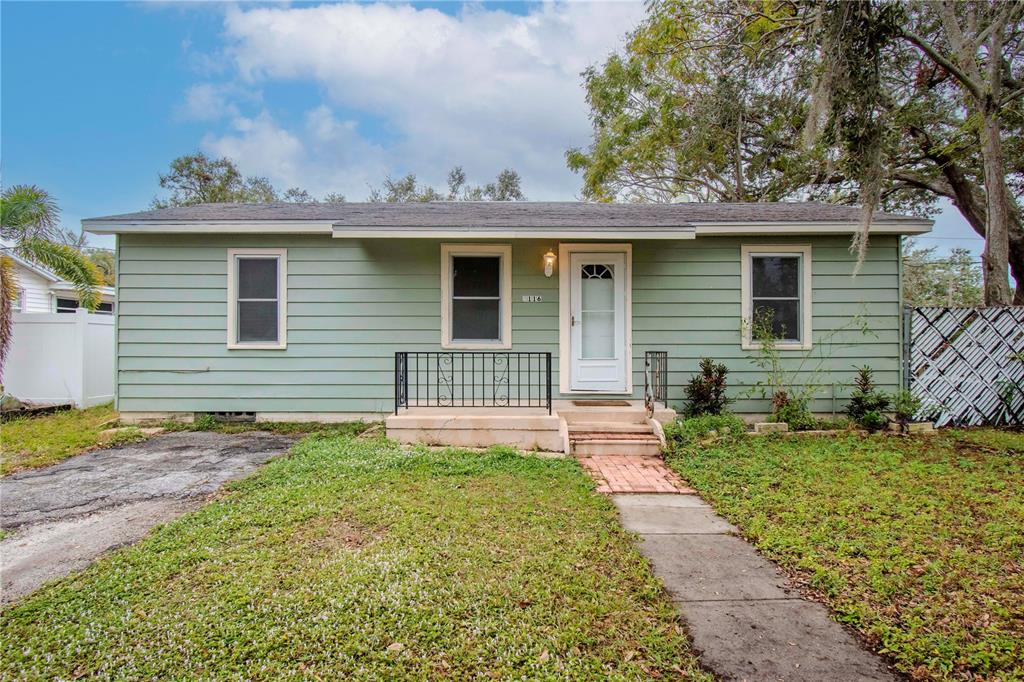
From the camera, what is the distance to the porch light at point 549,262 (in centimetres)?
657

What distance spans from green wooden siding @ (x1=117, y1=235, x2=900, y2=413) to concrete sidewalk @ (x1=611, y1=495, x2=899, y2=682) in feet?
12.2

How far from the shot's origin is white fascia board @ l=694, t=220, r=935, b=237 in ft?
20.9

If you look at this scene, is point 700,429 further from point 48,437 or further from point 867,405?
point 48,437

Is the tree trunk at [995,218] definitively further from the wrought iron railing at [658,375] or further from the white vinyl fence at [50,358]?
the white vinyl fence at [50,358]

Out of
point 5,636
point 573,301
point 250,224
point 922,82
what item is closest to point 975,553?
point 573,301

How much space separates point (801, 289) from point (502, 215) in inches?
176

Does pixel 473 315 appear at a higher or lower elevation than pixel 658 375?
higher

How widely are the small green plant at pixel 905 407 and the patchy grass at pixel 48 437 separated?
402 inches

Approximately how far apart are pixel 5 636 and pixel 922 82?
15.4m

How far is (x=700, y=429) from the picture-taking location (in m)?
5.80

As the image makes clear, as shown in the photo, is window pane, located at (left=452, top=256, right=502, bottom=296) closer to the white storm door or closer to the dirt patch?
the white storm door

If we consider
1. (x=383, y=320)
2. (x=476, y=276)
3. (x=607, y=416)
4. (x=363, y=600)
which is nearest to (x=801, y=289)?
(x=607, y=416)

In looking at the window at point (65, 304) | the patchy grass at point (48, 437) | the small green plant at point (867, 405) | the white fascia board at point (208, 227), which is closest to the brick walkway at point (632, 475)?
the small green plant at point (867, 405)

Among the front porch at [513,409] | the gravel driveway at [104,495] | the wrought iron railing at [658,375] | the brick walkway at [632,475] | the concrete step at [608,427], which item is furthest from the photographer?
the wrought iron railing at [658,375]
